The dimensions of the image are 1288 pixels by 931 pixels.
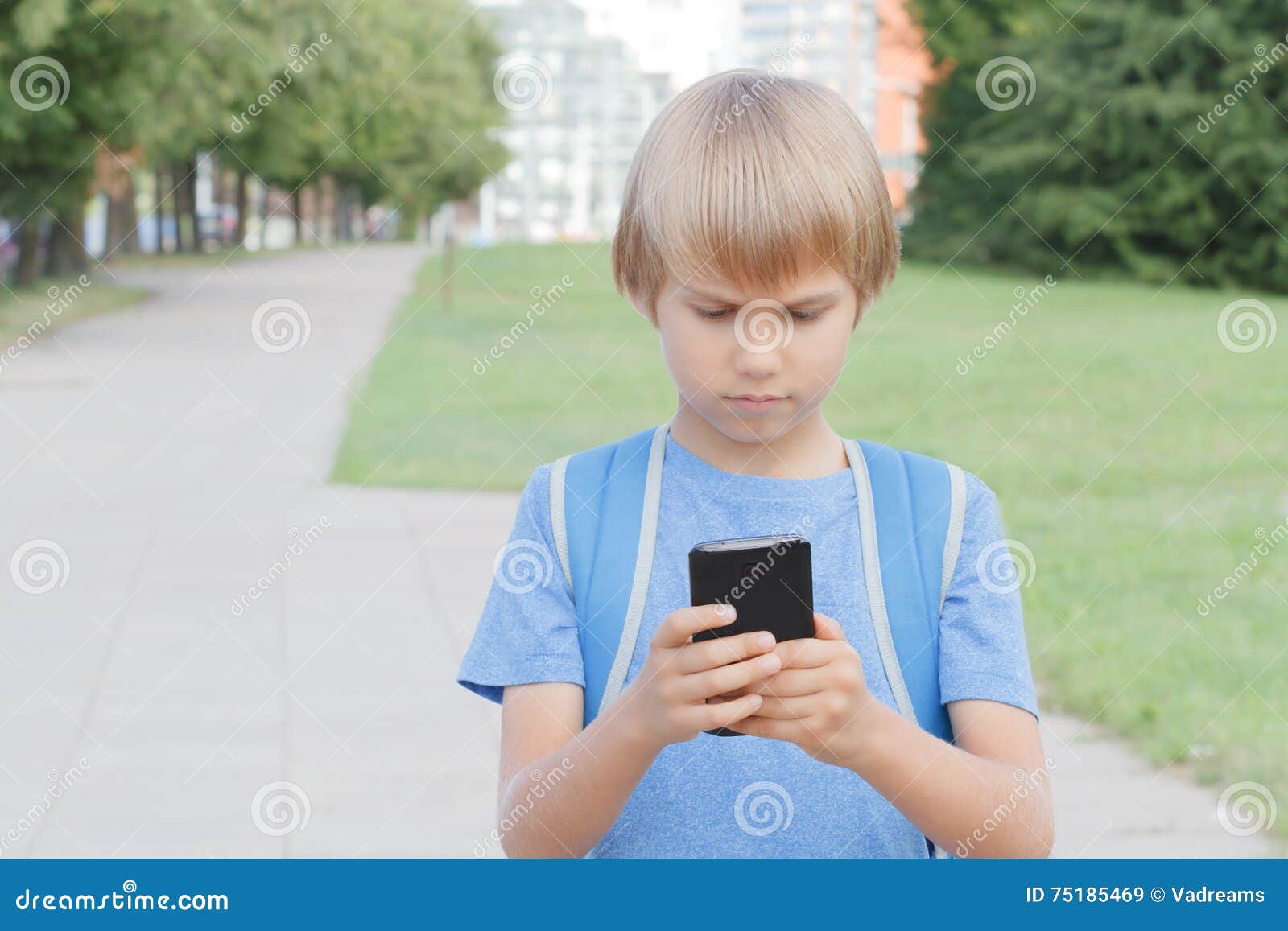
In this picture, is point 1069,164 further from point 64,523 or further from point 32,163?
point 64,523

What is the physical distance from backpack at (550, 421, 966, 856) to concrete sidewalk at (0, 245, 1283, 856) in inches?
88.6

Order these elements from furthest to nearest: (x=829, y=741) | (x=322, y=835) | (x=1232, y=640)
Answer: (x=1232, y=640) → (x=322, y=835) → (x=829, y=741)

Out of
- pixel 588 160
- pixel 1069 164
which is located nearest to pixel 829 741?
pixel 1069 164

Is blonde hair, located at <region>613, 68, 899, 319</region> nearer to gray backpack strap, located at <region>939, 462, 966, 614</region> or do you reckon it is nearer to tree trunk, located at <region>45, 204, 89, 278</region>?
gray backpack strap, located at <region>939, 462, 966, 614</region>

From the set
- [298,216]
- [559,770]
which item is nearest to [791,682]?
[559,770]

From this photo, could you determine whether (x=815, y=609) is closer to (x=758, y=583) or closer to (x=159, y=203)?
(x=758, y=583)

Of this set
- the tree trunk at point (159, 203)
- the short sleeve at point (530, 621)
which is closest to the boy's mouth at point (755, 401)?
the short sleeve at point (530, 621)

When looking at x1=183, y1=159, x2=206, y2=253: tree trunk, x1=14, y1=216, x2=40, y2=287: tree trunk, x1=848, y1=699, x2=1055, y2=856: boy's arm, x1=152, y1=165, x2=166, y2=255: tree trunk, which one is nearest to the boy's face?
x1=848, y1=699, x2=1055, y2=856: boy's arm

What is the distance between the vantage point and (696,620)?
49.7 inches

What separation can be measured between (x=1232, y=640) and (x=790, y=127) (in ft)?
13.4

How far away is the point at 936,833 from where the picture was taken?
147 centimetres

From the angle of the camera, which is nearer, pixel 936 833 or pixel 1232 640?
pixel 936 833

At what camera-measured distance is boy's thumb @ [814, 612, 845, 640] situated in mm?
1310
